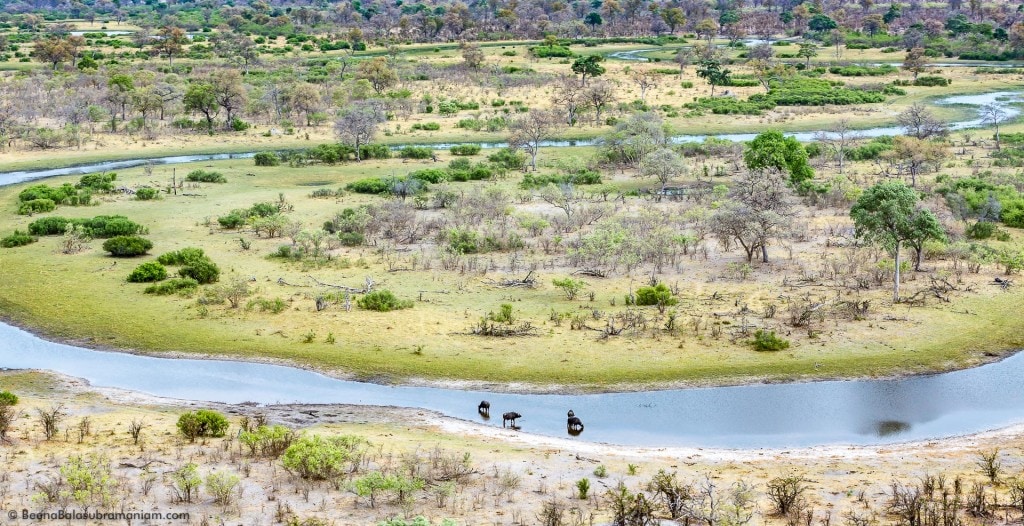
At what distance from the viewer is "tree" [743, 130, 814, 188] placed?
45.7 m

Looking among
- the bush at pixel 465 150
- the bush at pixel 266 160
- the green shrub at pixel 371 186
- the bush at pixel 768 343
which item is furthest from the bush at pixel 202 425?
the bush at pixel 465 150

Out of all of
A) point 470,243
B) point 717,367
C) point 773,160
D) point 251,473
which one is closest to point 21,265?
point 470,243

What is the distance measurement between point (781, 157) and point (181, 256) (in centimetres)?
2461

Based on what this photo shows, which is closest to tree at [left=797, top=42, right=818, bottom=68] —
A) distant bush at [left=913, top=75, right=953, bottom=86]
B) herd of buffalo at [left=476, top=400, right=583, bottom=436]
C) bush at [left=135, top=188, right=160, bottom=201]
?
distant bush at [left=913, top=75, right=953, bottom=86]

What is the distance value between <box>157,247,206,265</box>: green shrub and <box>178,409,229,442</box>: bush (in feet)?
49.9

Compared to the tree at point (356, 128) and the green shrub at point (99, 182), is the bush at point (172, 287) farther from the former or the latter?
the tree at point (356, 128)

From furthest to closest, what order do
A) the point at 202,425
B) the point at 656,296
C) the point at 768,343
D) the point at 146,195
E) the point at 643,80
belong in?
the point at 643,80, the point at 146,195, the point at 656,296, the point at 768,343, the point at 202,425

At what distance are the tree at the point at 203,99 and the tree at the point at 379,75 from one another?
14.1m

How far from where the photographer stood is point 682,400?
82.8 feet

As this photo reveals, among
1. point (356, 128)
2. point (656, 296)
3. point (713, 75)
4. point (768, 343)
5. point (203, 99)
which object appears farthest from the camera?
point (713, 75)

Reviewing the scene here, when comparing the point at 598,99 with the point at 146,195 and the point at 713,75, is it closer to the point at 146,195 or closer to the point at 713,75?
the point at 713,75

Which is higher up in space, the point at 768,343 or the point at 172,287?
the point at 172,287

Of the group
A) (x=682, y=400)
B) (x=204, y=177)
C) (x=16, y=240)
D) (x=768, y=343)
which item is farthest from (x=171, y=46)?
(x=682, y=400)

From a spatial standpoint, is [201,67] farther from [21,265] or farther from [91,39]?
[21,265]
